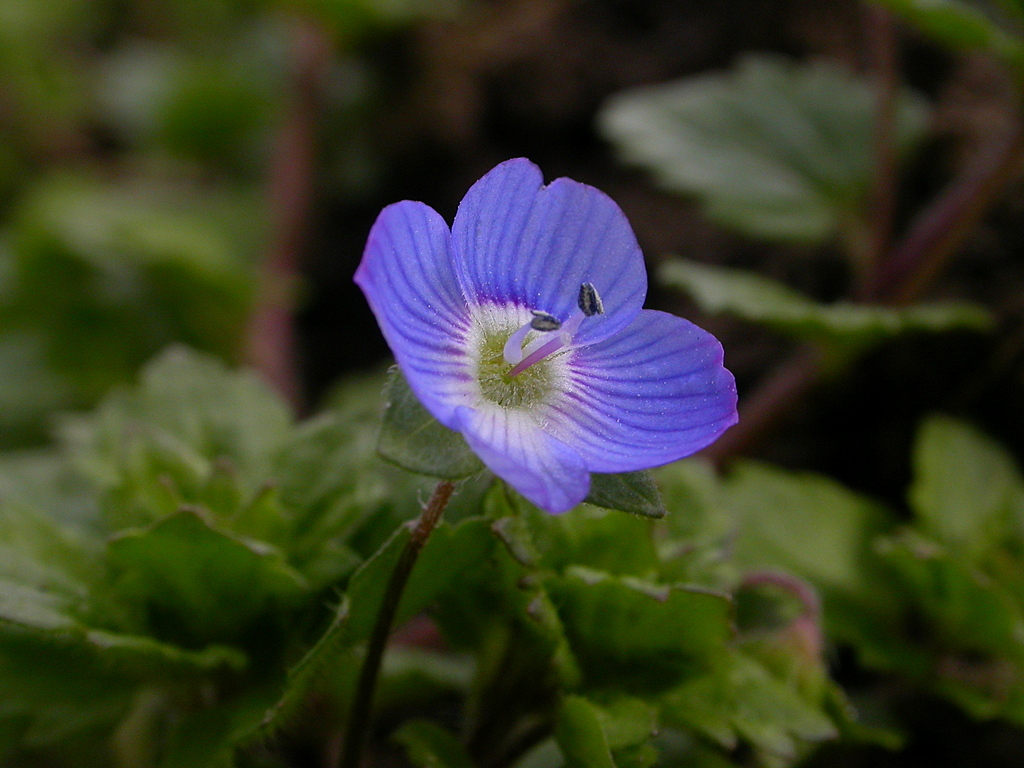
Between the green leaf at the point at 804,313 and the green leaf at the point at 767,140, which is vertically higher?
the green leaf at the point at 767,140

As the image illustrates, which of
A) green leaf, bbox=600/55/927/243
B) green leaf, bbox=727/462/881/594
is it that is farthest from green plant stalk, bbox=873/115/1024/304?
green leaf, bbox=727/462/881/594

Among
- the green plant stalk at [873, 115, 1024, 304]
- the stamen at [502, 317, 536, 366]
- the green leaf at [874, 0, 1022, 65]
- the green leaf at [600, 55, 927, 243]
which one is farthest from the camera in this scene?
the green leaf at [600, 55, 927, 243]

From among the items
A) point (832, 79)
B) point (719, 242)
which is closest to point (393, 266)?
point (719, 242)

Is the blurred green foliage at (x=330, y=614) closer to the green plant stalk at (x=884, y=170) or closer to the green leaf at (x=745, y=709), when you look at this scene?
the green leaf at (x=745, y=709)

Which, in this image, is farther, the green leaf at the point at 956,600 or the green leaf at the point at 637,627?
the green leaf at the point at 956,600

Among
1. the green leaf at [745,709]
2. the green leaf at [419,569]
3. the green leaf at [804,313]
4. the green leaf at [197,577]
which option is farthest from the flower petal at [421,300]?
the green leaf at [804,313]

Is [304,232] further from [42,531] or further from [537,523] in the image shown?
[537,523]

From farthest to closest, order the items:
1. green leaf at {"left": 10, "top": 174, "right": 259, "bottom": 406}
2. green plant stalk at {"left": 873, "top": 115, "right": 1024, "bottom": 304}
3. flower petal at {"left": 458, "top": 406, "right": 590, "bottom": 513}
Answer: green leaf at {"left": 10, "top": 174, "right": 259, "bottom": 406} < green plant stalk at {"left": 873, "top": 115, "right": 1024, "bottom": 304} < flower petal at {"left": 458, "top": 406, "right": 590, "bottom": 513}

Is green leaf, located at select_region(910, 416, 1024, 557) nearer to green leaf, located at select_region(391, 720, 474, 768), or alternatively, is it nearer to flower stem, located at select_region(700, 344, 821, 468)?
flower stem, located at select_region(700, 344, 821, 468)
